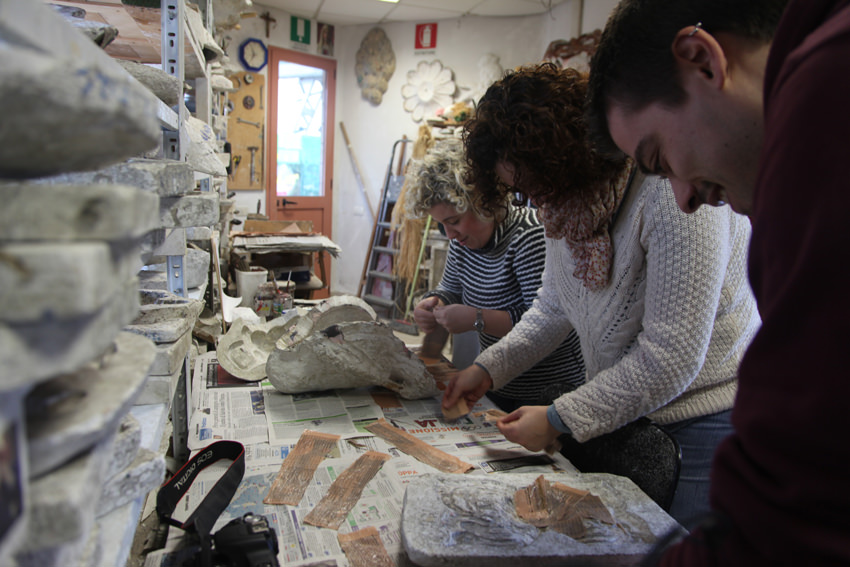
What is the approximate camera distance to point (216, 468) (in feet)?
4.28

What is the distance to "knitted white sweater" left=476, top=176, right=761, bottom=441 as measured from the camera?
3.76 feet

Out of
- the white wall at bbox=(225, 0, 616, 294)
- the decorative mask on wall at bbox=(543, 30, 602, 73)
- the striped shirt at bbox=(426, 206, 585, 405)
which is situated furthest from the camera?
the white wall at bbox=(225, 0, 616, 294)

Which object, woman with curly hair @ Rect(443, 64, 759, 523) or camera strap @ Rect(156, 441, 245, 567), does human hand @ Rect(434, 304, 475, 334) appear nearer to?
woman with curly hair @ Rect(443, 64, 759, 523)

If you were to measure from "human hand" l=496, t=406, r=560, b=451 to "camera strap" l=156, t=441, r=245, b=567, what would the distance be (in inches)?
25.9

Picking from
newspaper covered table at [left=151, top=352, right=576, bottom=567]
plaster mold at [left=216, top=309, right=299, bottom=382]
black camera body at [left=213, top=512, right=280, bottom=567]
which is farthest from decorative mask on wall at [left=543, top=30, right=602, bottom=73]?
black camera body at [left=213, top=512, right=280, bottom=567]

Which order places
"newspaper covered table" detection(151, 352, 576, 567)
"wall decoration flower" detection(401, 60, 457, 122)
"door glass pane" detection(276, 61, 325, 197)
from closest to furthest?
"newspaper covered table" detection(151, 352, 576, 567) < "wall decoration flower" detection(401, 60, 457, 122) < "door glass pane" detection(276, 61, 325, 197)

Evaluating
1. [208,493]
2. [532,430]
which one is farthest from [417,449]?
[208,493]

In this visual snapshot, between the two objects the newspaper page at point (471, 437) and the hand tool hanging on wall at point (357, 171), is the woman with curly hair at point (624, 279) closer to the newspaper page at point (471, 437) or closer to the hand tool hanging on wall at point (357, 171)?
the newspaper page at point (471, 437)

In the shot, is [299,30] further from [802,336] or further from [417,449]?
[802,336]

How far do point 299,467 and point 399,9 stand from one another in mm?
5840

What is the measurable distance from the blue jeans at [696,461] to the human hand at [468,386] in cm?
58

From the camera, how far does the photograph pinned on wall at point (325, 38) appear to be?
6.73 meters

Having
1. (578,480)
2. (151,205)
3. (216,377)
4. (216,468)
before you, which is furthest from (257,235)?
(151,205)

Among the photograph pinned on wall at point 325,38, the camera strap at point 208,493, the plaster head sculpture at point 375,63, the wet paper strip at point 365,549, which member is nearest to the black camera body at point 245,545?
the camera strap at point 208,493
